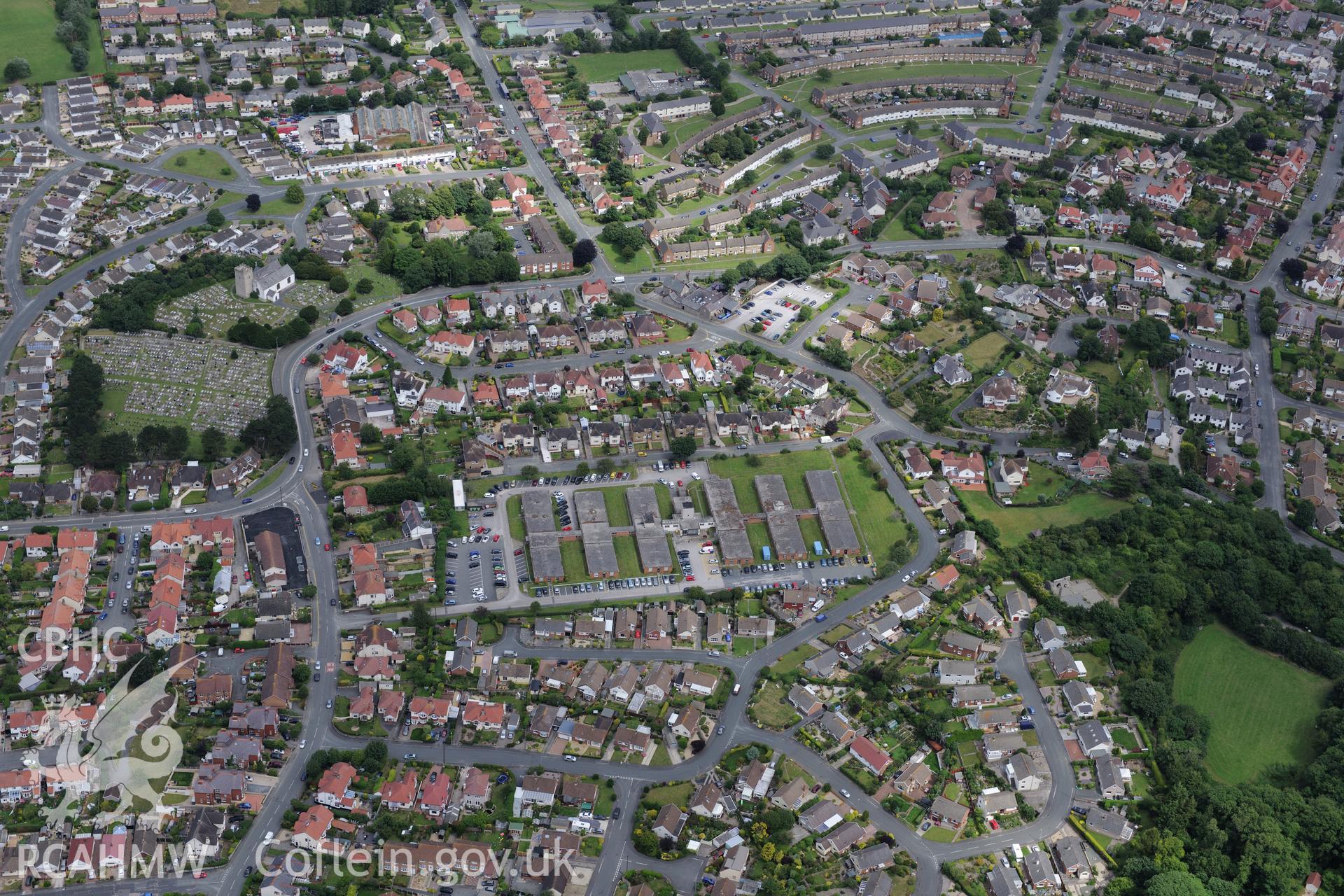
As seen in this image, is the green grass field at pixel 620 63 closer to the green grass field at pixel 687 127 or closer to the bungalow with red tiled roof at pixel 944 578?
the green grass field at pixel 687 127

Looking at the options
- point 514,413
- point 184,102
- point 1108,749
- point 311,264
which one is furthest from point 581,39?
point 1108,749

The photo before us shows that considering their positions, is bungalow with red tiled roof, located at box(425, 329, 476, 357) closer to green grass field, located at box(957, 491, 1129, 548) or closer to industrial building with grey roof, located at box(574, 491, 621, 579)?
industrial building with grey roof, located at box(574, 491, 621, 579)

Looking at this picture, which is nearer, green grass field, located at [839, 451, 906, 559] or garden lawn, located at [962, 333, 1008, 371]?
green grass field, located at [839, 451, 906, 559]

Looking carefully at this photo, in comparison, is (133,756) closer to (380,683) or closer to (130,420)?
(380,683)

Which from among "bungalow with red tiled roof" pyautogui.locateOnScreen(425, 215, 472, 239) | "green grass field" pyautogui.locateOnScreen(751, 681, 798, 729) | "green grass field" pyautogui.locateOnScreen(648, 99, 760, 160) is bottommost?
"green grass field" pyautogui.locateOnScreen(751, 681, 798, 729)

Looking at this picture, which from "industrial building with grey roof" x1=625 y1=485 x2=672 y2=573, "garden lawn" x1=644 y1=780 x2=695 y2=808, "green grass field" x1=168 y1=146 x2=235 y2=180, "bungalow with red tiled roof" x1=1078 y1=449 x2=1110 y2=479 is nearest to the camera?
"garden lawn" x1=644 y1=780 x2=695 y2=808

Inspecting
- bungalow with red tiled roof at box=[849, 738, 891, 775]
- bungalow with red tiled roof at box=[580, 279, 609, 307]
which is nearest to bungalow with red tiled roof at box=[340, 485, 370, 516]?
bungalow with red tiled roof at box=[580, 279, 609, 307]

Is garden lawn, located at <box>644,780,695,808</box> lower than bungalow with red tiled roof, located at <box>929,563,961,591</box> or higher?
lower
